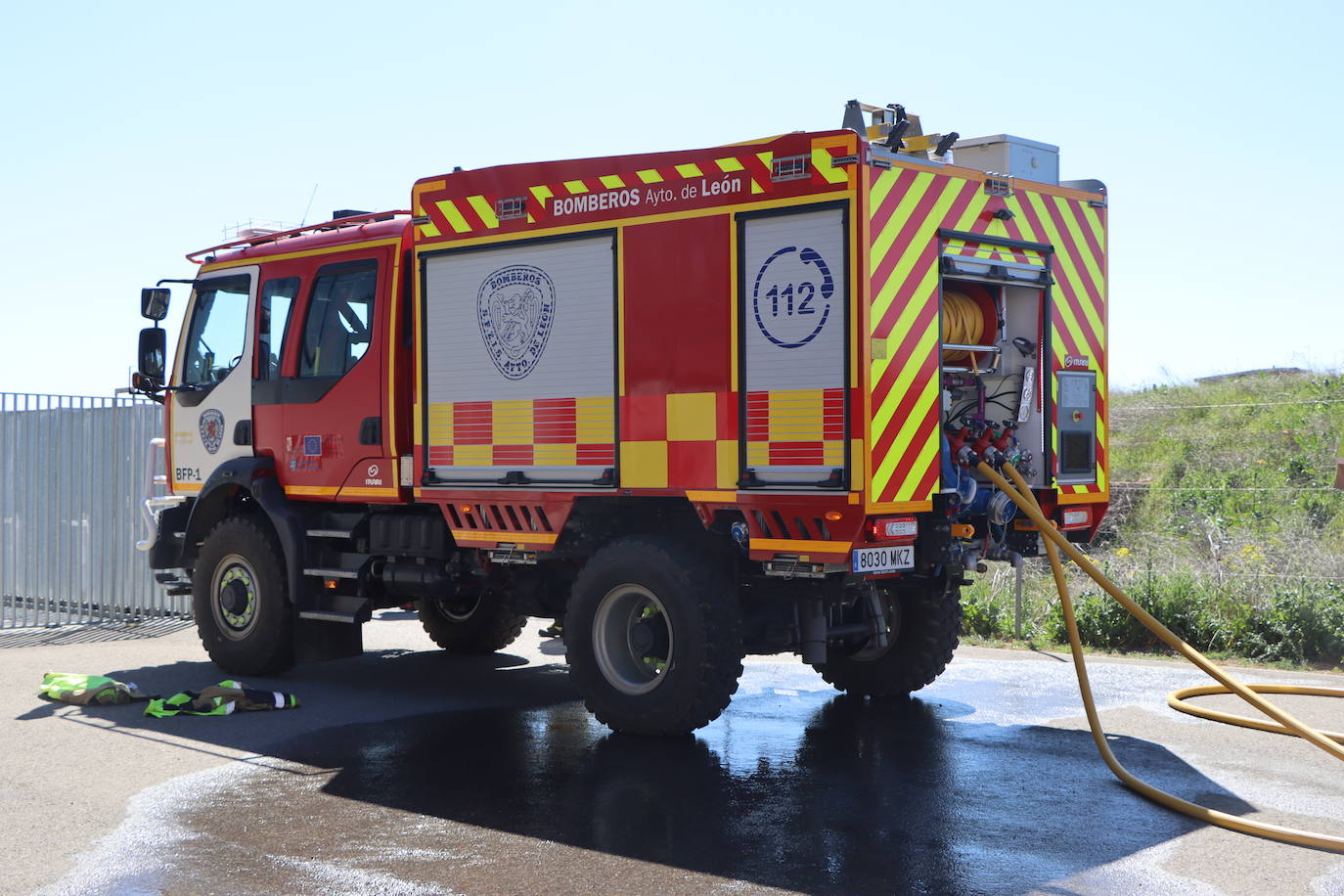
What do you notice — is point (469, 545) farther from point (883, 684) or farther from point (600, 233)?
point (883, 684)

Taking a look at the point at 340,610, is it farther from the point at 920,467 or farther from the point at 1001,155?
the point at 1001,155

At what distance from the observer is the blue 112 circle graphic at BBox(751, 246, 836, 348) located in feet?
24.1

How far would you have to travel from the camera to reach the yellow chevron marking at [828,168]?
7.30 metres

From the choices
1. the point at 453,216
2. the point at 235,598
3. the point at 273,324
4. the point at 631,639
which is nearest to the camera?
the point at 631,639

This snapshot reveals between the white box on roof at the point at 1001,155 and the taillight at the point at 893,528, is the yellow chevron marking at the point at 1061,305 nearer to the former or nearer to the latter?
the white box on roof at the point at 1001,155

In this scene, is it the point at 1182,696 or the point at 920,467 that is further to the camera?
the point at 1182,696

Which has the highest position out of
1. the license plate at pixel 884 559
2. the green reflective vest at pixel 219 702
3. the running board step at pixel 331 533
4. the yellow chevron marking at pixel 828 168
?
the yellow chevron marking at pixel 828 168

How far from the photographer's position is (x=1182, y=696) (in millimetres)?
9125

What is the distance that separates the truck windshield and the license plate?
5.74 m

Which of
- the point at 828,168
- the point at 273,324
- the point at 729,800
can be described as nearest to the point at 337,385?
the point at 273,324

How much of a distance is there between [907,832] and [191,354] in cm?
752

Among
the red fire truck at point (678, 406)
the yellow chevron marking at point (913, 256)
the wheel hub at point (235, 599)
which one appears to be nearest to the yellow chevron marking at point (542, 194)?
the red fire truck at point (678, 406)

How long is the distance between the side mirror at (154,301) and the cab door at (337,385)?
1.10m

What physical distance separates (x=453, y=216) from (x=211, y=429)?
3185 millimetres
